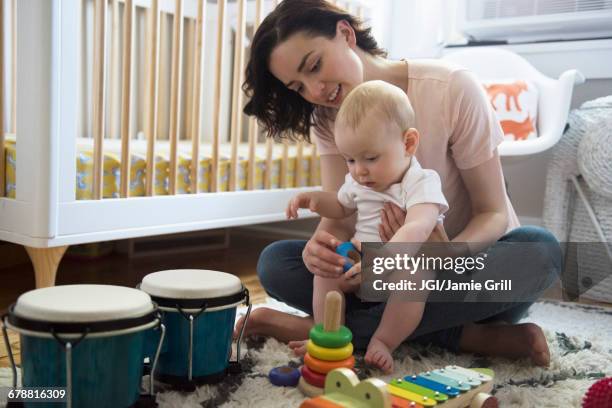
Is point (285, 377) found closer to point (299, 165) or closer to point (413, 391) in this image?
point (413, 391)

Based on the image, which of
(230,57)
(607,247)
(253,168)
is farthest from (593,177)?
(230,57)

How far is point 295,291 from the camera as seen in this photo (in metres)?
1.24

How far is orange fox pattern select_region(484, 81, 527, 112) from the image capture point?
2072mm

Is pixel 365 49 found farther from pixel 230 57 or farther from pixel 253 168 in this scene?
pixel 230 57

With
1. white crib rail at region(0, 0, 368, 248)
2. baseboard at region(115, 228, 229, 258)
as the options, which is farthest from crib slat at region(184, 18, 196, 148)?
white crib rail at region(0, 0, 368, 248)

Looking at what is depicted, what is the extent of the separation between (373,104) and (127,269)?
3.96ft

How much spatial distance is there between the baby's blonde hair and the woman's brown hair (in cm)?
17

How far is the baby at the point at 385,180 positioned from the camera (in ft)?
3.26

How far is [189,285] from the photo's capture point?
90cm

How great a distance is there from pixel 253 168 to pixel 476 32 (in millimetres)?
1111

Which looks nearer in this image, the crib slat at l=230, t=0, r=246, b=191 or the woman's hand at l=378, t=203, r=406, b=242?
the woman's hand at l=378, t=203, r=406, b=242

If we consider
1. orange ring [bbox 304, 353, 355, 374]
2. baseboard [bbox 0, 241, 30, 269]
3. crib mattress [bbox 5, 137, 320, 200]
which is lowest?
baseboard [bbox 0, 241, 30, 269]

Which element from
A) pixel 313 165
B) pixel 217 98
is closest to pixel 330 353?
pixel 217 98

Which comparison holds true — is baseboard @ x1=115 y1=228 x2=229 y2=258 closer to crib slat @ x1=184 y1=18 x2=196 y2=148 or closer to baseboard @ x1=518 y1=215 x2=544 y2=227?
crib slat @ x1=184 y1=18 x2=196 y2=148
